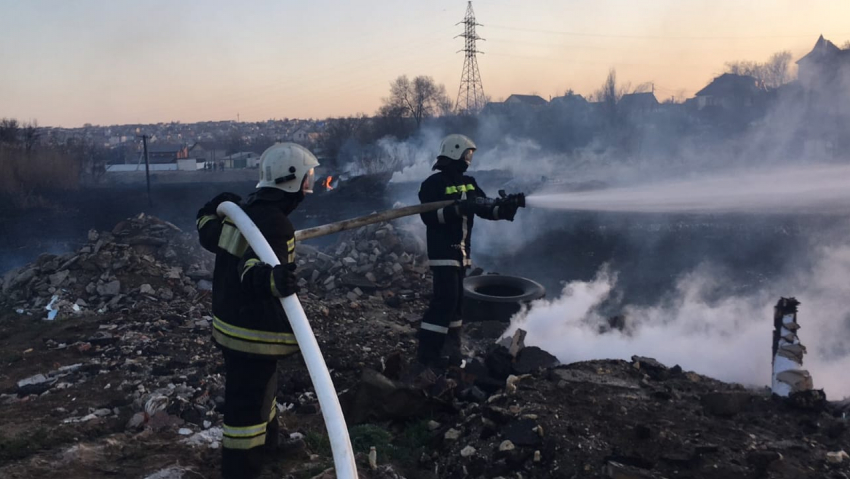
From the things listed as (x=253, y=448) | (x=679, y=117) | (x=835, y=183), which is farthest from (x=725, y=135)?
(x=253, y=448)

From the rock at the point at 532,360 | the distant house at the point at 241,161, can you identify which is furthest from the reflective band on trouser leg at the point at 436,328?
the distant house at the point at 241,161

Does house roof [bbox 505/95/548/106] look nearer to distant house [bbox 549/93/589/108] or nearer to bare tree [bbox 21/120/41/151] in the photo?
distant house [bbox 549/93/589/108]

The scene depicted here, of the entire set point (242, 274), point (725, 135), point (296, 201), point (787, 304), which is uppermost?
point (725, 135)

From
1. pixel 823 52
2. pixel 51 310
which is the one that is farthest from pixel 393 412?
pixel 823 52

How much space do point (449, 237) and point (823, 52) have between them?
86.0 feet

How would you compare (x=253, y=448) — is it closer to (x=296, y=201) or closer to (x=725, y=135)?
(x=296, y=201)

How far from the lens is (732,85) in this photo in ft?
122

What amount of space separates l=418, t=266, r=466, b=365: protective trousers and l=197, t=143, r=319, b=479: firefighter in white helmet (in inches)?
93.2

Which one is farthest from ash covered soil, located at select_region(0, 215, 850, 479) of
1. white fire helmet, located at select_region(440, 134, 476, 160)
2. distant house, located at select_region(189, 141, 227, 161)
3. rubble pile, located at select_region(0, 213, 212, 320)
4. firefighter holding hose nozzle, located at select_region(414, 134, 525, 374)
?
distant house, located at select_region(189, 141, 227, 161)

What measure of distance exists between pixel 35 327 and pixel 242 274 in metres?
6.24

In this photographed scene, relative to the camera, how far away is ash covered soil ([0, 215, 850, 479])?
3408 mm

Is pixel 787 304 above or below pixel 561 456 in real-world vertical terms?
above

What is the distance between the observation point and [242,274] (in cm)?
297

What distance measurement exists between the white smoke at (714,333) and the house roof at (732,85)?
32198 millimetres
